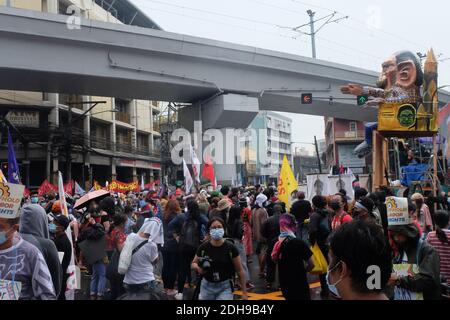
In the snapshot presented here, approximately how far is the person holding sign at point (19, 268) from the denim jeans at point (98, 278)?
4302 millimetres

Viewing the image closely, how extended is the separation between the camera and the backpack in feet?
8.40

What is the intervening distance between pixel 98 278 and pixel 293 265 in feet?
13.4

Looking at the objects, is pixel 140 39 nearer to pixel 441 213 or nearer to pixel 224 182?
pixel 224 182

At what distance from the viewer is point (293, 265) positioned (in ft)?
17.4

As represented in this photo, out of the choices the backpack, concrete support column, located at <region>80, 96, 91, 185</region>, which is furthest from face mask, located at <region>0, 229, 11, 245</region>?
concrete support column, located at <region>80, 96, 91, 185</region>

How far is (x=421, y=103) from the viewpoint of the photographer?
38.9ft

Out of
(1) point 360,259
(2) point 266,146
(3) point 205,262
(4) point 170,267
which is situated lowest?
(4) point 170,267

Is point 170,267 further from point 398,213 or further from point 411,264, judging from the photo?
point 411,264

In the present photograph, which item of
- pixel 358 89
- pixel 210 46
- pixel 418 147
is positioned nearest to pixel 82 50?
pixel 210 46

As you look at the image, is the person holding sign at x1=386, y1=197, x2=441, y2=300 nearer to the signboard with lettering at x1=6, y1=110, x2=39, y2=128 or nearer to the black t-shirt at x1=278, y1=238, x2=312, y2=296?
the black t-shirt at x1=278, y1=238, x2=312, y2=296

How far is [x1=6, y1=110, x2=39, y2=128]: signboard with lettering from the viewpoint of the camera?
1233 inches

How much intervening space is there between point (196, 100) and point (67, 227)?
1684 cm

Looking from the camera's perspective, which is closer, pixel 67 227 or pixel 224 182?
pixel 67 227

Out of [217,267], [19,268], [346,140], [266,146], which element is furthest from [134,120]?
[266,146]
